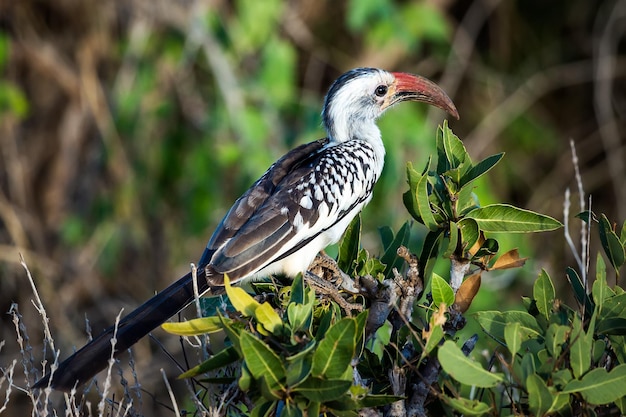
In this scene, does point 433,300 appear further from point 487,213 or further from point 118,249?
point 118,249

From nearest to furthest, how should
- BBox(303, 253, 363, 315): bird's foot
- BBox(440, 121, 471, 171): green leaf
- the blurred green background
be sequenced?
1. BBox(440, 121, 471, 171): green leaf
2. BBox(303, 253, 363, 315): bird's foot
3. the blurred green background

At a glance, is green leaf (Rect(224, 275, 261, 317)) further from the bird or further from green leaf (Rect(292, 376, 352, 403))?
the bird

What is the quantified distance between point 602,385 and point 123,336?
4.60 ft

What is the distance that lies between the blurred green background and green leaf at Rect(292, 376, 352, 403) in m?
3.02

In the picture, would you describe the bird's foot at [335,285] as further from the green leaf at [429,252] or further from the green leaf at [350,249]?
the green leaf at [429,252]

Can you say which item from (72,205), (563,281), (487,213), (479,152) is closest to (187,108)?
(72,205)

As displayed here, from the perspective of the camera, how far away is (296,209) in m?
3.09

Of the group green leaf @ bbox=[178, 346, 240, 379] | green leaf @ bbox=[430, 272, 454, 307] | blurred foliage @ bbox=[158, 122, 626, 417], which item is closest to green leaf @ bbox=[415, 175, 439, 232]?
blurred foliage @ bbox=[158, 122, 626, 417]

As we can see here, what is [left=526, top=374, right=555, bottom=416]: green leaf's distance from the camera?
68.4 inches

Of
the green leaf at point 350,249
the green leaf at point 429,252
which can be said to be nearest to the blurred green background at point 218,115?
the green leaf at point 350,249

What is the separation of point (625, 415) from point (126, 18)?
5257 millimetres

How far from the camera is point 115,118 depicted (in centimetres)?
595

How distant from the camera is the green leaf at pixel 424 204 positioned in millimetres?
2160

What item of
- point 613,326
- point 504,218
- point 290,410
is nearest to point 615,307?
point 613,326
